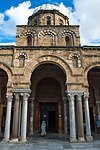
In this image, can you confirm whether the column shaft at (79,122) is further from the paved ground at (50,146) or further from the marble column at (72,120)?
the paved ground at (50,146)

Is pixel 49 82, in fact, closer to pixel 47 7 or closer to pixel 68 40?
pixel 68 40

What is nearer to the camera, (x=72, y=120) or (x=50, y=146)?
(x=50, y=146)

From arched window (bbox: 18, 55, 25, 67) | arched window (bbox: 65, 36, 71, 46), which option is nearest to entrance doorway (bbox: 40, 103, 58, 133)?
arched window (bbox: 18, 55, 25, 67)

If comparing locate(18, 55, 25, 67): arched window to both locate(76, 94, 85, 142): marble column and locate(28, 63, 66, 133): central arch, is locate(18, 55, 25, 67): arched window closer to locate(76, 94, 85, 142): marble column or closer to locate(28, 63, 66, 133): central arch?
locate(28, 63, 66, 133): central arch

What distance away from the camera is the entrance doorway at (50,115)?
Answer: 47.7 ft

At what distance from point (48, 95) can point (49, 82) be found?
1.30m

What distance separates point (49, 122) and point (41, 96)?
8.20 ft

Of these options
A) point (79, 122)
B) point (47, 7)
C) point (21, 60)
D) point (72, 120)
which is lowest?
point (79, 122)

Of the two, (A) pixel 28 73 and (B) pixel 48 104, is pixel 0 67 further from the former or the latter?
Result: (B) pixel 48 104

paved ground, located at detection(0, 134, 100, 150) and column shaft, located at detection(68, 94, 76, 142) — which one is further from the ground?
column shaft, located at detection(68, 94, 76, 142)

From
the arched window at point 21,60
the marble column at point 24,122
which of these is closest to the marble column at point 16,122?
the marble column at point 24,122

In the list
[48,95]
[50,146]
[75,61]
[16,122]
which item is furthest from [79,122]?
[48,95]

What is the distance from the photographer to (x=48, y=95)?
14961mm

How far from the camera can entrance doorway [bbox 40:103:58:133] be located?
14.5 meters
